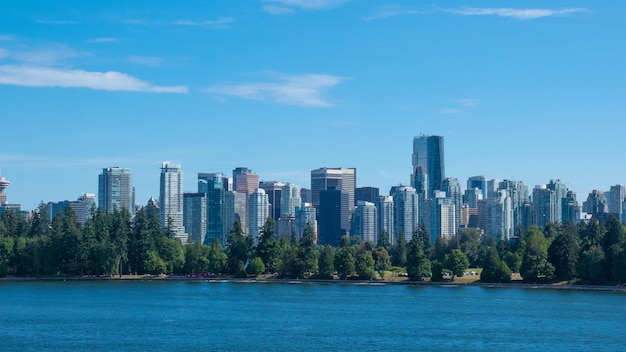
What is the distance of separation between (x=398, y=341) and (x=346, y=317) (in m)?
15.1

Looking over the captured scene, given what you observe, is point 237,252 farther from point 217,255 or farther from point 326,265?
point 326,265

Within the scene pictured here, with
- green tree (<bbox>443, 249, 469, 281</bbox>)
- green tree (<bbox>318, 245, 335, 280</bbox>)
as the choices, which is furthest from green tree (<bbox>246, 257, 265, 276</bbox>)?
green tree (<bbox>443, 249, 469, 281</bbox>)

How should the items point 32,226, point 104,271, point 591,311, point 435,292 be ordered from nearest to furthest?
point 591,311, point 435,292, point 104,271, point 32,226

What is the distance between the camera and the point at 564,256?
114 metres

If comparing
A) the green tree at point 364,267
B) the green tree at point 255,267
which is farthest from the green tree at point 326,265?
the green tree at point 255,267

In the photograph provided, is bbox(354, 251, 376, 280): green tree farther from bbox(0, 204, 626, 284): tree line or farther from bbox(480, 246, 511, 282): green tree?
bbox(480, 246, 511, 282): green tree

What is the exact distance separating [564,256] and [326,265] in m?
29.8

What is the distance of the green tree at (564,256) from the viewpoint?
114m

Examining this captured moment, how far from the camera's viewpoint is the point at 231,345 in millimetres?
63219

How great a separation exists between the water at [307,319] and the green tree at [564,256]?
16.2 feet

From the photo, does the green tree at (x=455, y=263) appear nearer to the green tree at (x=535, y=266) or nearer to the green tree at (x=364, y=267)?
the green tree at (x=535, y=266)

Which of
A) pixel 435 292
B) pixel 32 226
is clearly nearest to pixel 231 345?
pixel 435 292

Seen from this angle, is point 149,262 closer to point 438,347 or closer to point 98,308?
point 98,308

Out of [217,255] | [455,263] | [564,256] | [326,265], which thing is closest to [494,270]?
[455,263]
